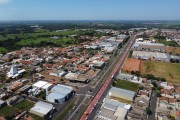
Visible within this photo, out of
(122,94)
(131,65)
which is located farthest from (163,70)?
(122,94)

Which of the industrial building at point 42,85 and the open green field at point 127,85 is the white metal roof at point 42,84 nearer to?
the industrial building at point 42,85

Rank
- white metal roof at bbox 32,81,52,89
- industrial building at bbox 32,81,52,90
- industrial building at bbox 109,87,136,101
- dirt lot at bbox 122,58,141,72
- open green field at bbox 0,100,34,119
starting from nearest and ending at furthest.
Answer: open green field at bbox 0,100,34,119
industrial building at bbox 109,87,136,101
industrial building at bbox 32,81,52,90
white metal roof at bbox 32,81,52,89
dirt lot at bbox 122,58,141,72

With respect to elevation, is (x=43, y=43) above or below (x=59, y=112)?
above

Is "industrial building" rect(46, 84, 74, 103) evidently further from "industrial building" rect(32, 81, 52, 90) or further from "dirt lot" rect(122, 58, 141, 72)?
"dirt lot" rect(122, 58, 141, 72)

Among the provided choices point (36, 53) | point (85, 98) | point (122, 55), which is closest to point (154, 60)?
point (122, 55)

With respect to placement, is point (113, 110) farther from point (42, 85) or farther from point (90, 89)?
Result: point (42, 85)

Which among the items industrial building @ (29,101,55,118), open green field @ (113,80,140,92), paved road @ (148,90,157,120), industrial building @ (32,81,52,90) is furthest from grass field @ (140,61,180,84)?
industrial building @ (29,101,55,118)

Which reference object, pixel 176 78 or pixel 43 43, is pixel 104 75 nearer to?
pixel 176 78

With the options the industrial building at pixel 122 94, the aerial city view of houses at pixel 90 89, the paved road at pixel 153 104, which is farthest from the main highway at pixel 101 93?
the paved road at pixel 153 104
